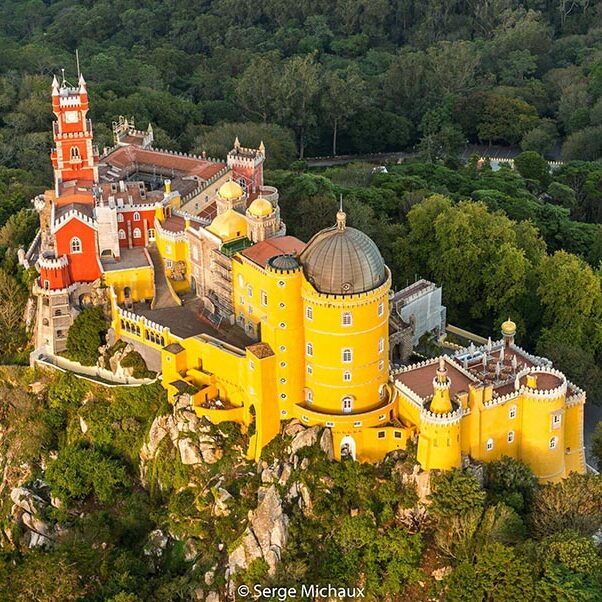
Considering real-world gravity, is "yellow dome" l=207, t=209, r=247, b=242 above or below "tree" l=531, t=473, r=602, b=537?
above

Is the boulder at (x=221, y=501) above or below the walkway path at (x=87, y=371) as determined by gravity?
below

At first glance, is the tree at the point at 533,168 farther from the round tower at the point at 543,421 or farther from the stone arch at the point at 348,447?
the stone arch at the point at 348,447

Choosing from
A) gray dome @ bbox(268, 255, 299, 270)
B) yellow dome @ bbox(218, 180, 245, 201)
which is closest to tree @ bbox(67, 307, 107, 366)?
yellow dome @ bbox(218, 180, 245, 201)

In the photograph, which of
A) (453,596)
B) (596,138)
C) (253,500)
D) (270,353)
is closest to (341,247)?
(270,353)

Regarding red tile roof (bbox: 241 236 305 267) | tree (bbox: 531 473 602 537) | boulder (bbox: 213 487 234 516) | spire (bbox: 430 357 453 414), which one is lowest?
boulder (bbox: 213 487 234 516)

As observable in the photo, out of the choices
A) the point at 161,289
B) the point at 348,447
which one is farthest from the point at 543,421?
the point at 161,289

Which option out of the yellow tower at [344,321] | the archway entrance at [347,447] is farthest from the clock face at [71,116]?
the archway entrance at [347,447]

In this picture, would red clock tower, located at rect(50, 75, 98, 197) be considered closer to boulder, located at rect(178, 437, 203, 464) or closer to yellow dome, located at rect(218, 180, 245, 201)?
yellow dome, located at rect(218, 180, 245, 201)
